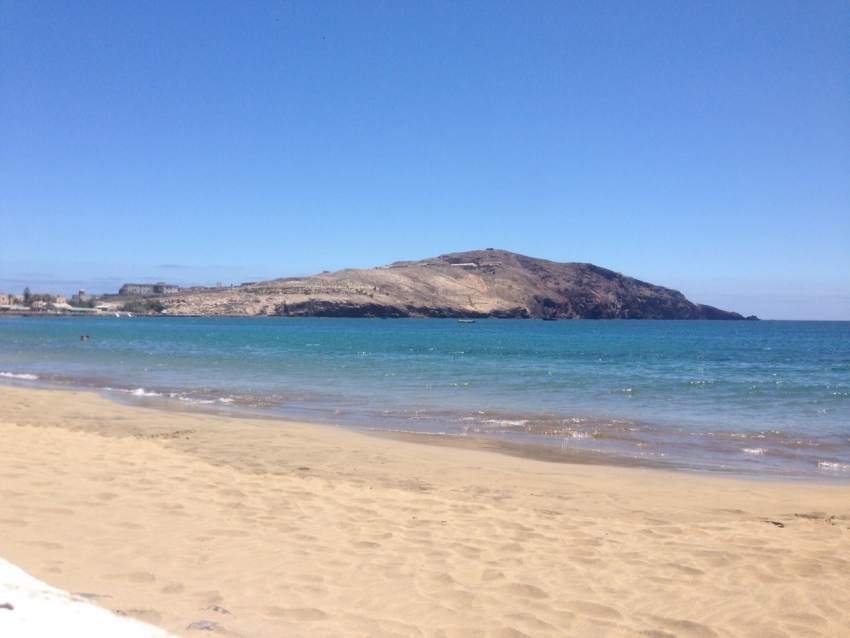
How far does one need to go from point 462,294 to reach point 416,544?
15416 cm

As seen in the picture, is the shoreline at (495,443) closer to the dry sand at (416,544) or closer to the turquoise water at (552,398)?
the turquoise water at (552,398)

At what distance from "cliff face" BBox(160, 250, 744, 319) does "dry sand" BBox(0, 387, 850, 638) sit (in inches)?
5350

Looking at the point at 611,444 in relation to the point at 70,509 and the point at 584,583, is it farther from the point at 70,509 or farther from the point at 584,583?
the point at 70,509

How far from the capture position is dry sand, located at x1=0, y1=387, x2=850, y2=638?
4.07 metres

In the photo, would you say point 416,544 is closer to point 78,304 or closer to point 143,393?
point 143,393

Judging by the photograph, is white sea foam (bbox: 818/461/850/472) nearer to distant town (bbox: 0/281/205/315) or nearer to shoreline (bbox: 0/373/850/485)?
shoreline (bbox: 0/373/850/485)

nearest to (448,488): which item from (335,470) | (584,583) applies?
(335,470)

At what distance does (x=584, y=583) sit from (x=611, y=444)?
7.77 metres

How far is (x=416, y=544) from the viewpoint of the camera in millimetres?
5449

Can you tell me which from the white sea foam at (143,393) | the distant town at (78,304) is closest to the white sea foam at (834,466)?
the white sea foam at (143,393)

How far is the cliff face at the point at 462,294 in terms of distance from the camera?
145m

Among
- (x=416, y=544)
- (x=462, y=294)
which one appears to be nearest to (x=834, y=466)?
(x=416, y=544)

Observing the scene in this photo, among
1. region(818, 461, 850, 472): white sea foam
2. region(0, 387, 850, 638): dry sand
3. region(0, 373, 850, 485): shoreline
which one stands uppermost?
region(0, 387, 850, 638): dry sand

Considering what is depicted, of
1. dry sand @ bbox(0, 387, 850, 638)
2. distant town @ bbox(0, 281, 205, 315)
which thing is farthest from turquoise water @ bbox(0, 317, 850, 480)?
distant town @ bbox(0, 281, 205, 315)
